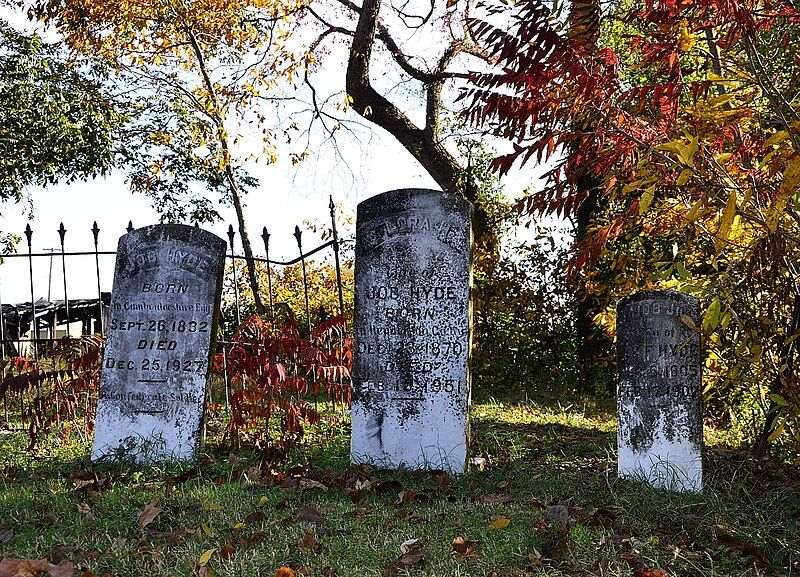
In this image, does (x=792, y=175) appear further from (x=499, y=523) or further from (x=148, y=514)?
(x=148, y=514)

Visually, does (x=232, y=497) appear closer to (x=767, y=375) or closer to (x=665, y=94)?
A: (x=665, y=94)

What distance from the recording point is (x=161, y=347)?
20.2ft

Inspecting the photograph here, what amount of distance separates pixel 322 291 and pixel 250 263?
2.73 m

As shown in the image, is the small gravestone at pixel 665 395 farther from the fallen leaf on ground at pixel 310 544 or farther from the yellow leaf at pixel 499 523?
the fallen leaf on ground at pixel 310 544

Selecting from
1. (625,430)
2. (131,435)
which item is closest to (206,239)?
(131,435)

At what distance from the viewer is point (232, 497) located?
4.85 meters

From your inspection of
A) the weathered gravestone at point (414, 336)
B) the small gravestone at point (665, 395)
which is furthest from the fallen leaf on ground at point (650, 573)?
the weathered gravestone at point (414, 336)

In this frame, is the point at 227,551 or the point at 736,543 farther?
the point at 736,543

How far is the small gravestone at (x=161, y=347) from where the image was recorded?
6.11m

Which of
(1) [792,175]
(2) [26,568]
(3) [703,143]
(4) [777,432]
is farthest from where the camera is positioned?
(4) [777,432]

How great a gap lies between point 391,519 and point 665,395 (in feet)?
7.62

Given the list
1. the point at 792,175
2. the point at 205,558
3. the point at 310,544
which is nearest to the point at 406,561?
the point at 310,544

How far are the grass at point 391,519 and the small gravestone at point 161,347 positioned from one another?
0.31 metres

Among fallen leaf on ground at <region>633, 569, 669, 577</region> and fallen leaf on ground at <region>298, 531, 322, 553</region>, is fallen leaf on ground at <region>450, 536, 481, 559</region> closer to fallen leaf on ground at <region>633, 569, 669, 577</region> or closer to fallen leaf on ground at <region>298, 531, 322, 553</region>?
fallen leaf on ground at <region>298, 531, 322, 553</region>
